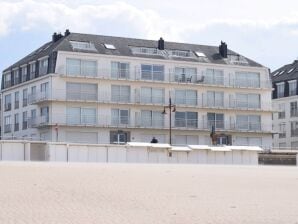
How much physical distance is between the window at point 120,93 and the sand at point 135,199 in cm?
5284

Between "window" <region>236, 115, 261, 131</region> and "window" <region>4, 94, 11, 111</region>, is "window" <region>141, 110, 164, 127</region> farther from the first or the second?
"window" <region>4, 94, 11, 111</region>

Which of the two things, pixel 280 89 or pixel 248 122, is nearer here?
pixel 248 122

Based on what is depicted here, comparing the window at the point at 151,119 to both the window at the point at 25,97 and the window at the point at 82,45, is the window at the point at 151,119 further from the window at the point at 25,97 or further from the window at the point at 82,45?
the window at the point at 25,97

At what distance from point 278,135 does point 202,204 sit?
7952 centimetres

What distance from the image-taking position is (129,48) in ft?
263

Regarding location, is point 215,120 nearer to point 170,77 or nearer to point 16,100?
point 170,77

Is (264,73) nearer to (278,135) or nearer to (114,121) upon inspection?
(278,135)

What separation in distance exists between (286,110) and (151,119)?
24.7 meters

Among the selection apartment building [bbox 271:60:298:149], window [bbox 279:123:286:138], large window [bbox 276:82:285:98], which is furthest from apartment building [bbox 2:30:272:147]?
large window [bbox 276:82:285:98]

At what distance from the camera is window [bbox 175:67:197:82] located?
8006cm

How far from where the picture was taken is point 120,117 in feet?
250

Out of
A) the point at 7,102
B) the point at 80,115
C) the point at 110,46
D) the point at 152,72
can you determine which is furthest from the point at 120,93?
the point at 7,102

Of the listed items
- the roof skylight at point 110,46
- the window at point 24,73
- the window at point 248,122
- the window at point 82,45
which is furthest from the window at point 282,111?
the window at point 24,73

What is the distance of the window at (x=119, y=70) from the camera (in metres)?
76.9
